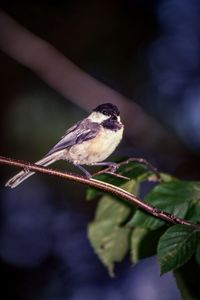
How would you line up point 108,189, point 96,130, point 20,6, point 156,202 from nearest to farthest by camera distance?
point 108,189
point 156,202
point 96,130
point 20,6

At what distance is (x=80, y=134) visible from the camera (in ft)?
7.71

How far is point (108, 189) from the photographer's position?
5.25 feet

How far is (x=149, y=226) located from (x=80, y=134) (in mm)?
650

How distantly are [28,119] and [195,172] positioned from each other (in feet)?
6.33

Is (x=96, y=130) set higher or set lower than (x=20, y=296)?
higher

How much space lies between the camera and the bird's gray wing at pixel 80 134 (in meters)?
2.30

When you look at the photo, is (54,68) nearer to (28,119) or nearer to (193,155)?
(28,119)

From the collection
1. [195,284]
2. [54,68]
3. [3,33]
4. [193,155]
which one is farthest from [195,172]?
[195,284]

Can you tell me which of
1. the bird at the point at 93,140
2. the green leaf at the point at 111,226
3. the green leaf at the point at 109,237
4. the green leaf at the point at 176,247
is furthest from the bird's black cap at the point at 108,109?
the green leaf at the point at 176,247

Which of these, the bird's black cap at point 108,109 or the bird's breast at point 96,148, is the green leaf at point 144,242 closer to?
the bird's breast at point 96,148

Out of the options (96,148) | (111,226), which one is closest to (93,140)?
(96,148)

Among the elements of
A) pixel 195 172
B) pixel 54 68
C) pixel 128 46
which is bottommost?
pixel 195 172

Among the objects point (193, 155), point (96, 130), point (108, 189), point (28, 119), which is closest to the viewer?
point (108, 189)

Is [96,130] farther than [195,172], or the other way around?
[195,172]
